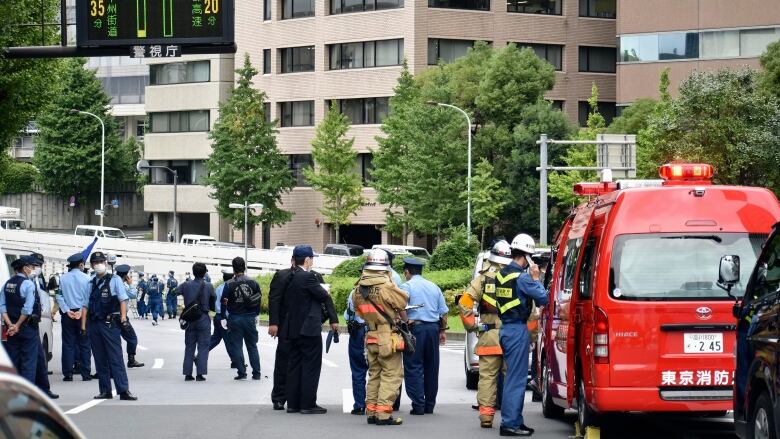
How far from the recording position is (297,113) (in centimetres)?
7975

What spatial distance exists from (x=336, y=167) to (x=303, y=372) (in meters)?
58.2

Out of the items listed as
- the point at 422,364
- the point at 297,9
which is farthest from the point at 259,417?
the point at 297,9

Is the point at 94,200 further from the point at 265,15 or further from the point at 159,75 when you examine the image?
the point at 265,15

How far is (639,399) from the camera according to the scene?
11898 millimetres

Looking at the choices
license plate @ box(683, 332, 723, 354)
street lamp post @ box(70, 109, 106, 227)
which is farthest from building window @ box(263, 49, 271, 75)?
license plate @ box(683, 332, 723, 354)

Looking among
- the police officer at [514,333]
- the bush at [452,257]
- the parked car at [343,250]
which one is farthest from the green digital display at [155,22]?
the parked car at [343,250]

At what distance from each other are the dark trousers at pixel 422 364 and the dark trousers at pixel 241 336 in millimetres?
5373

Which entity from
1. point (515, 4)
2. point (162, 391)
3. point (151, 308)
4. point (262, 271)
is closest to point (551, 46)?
point (515, 4)

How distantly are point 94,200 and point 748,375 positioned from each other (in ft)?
299

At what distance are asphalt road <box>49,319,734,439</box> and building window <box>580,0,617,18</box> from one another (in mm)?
57663

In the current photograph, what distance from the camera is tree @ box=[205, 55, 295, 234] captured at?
73250 millimetres

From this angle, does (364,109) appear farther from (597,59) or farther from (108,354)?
(108,354)

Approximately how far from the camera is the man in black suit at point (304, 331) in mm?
15945

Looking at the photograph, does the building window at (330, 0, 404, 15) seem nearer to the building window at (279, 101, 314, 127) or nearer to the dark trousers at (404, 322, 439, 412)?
the building window at (279, 101, 314, 127)
